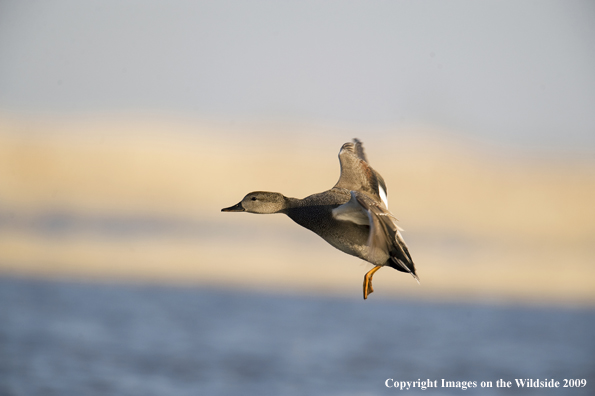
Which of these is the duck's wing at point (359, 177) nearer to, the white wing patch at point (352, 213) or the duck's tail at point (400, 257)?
the white wing patch at point (352, 213)

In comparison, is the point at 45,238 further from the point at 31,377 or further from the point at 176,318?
the point at 31,377

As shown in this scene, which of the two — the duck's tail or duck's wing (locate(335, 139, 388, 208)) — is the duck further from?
duck's wing (locate(335, 139, 388, 208))

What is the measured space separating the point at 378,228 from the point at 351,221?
571mm

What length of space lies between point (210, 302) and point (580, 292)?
1549 centimetres

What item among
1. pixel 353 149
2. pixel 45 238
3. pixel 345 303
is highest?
pixel 45 238

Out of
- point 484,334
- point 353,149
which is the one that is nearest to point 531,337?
point 484,334

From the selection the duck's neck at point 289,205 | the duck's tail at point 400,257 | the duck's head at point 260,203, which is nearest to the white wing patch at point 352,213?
the duck's tail at point 400,257

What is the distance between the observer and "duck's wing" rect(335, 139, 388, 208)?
714 centimetres

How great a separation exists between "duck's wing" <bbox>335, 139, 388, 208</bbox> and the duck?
1.36 feet

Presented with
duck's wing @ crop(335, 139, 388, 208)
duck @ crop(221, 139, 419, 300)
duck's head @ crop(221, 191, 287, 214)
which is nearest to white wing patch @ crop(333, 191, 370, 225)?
duck @ crop(221, 139, 419, 300)

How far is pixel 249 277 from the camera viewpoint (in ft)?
98.3

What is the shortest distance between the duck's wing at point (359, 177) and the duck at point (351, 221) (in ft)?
1.36

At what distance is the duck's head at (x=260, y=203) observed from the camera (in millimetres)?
6203

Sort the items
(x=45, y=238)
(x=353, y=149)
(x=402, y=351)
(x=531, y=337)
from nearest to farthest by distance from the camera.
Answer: (x=353, y=149) < (x=402, y=351) < (x=531, y=337) < (x=45, y=238)
